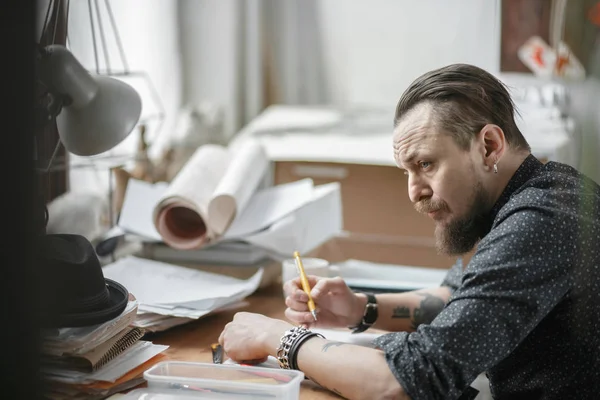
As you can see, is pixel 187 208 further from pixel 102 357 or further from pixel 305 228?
pixel 102 357

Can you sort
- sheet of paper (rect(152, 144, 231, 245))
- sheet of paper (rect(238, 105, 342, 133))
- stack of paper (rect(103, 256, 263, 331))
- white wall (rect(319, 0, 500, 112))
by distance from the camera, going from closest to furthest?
stack of paper (rect(103, 256, 263, 331))
sheet of paper (rect(152, 144, 231, 245))
sheet of paper (rect(238, 105, 342, 133))
white wall (rect(319, 0, 500, 112))

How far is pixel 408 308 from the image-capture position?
1415mm

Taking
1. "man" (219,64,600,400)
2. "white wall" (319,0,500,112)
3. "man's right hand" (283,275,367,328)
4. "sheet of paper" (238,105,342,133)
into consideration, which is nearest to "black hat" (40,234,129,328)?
"man" (219,64,600,400)

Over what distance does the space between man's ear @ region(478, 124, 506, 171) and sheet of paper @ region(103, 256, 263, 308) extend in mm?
501

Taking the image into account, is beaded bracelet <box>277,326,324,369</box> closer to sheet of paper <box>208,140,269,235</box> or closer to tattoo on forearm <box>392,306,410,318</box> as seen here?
tattoo on forearm <box>392,306,410,318</box>

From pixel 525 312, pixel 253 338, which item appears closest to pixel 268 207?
pixel 253 338

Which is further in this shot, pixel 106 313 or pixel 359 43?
pixel 359 43

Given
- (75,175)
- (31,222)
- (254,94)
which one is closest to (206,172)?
(75,175)

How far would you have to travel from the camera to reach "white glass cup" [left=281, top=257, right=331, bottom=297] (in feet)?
4.82

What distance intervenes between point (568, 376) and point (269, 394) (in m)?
0.41

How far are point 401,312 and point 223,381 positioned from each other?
1.76ft

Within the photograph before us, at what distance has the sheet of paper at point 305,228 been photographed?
160cm

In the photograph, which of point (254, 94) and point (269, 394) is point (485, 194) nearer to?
point (269, 394)

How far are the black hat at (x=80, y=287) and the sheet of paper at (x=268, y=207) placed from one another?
577 mm
